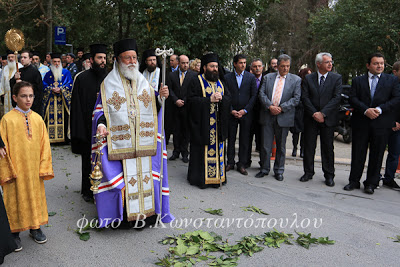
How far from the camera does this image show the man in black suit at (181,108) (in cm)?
857

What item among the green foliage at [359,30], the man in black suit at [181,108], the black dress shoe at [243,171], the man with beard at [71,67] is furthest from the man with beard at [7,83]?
the green foliage at [359,30]

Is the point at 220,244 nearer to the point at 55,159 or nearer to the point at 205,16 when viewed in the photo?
the point at 55,159

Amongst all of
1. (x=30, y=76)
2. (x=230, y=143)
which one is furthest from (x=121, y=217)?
(x=30, y=76)

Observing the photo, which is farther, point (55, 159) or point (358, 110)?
point (55, 159)

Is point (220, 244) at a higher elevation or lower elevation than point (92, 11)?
lower

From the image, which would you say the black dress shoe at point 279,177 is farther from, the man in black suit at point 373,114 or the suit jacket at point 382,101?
the suit jacket at point 382,101

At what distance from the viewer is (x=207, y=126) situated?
668 centimetres

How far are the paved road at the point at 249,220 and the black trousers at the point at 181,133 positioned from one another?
76 cm

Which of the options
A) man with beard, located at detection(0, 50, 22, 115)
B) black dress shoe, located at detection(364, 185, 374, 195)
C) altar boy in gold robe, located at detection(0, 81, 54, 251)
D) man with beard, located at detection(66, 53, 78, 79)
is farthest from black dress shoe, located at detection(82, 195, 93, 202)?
man with beard, located at detection(66, 53, 78, 79)

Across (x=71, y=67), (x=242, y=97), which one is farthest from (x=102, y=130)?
(x=71, y=67)

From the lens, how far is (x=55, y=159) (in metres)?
8.29

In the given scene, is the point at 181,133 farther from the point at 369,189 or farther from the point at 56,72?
the point at 369,189

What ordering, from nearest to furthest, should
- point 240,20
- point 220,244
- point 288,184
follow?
point 220,244
point 288,184
point 240,20

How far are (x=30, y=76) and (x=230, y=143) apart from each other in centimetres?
467
